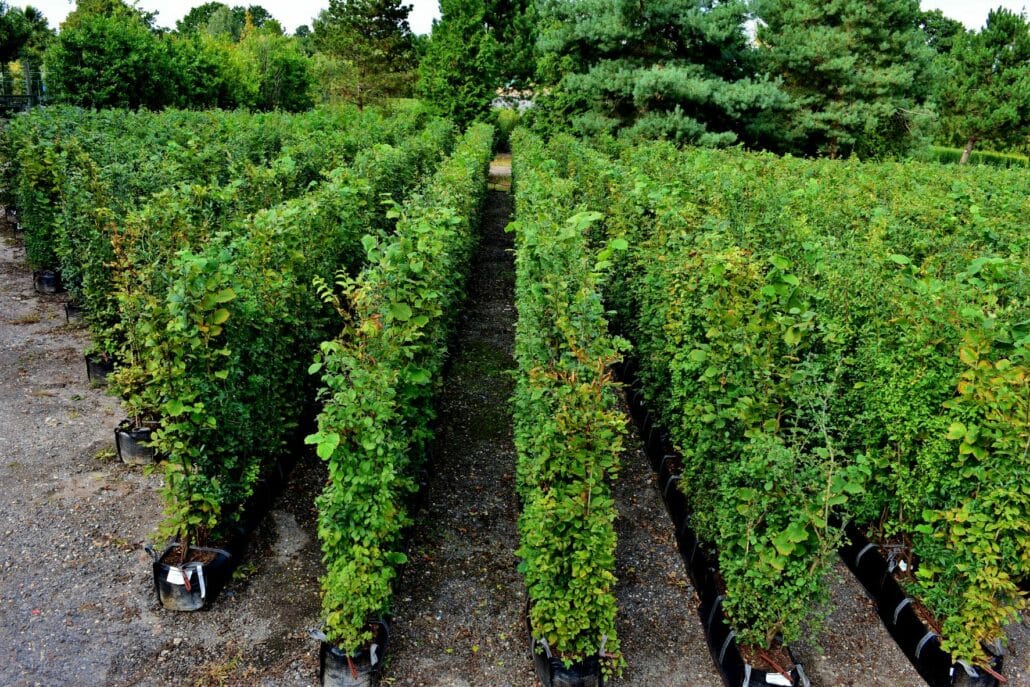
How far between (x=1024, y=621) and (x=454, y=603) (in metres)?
3.63

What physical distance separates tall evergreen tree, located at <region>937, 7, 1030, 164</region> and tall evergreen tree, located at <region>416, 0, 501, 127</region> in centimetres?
1881

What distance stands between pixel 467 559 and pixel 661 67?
18455 mm

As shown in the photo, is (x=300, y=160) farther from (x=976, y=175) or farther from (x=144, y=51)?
(x=144, y=51)

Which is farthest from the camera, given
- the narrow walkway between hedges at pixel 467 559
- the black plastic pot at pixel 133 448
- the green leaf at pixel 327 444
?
the black plastic pot at pixel 133 448

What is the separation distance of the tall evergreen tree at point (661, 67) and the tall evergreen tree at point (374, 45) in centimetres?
2280

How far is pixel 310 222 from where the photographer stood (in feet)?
18.4

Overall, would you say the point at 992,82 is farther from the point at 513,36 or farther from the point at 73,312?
the point at 73,312

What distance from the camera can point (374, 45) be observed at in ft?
136

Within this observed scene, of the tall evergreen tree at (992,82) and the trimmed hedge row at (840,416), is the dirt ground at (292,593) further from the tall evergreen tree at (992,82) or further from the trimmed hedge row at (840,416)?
the tall evergreen tree at (992,82)

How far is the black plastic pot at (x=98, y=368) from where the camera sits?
23.3ft

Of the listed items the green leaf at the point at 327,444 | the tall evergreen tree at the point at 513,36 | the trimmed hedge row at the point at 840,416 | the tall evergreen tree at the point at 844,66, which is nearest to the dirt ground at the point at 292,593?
the trimmed hedge row at the point at 840,416

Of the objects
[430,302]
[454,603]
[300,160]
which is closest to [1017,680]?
[454,603]

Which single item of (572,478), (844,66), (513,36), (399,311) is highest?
(513,36)

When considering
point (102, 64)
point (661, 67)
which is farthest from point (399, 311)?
point (102, 64)
